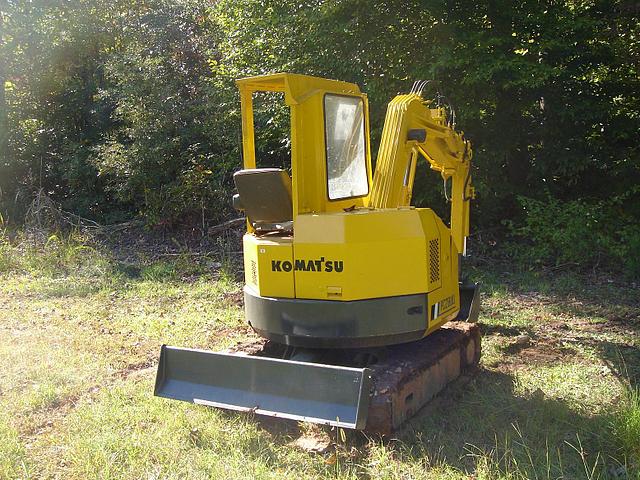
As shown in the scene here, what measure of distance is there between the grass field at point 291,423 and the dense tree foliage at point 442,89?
6.58 feet

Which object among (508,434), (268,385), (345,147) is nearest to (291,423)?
(268,385)

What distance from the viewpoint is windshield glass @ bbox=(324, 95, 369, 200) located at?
468cm

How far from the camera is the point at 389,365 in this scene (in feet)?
14.9

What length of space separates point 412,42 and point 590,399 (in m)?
6.33

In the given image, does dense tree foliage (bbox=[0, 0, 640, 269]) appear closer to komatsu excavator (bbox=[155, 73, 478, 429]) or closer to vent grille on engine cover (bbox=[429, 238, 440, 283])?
komatsu excavator (bbox=[155, 73, 478, 429])

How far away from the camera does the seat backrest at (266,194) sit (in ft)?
15.0

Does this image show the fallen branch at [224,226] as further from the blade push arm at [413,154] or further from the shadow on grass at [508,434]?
the shadow on grass at [508,434]

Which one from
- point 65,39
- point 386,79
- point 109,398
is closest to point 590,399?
A: point 109,398

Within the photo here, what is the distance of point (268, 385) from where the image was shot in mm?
4465

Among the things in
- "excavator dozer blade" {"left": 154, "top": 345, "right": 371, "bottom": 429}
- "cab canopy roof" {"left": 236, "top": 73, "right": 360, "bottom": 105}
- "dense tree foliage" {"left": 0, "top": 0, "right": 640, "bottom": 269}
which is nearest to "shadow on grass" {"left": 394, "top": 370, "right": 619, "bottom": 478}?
"excavator dozer blade" {"left": 154, "top": 345, "right": 371, "bottom": 429}

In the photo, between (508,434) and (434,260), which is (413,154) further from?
(508,434)

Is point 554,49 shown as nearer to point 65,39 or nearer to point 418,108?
point 418,108

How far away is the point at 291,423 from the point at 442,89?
6211mm

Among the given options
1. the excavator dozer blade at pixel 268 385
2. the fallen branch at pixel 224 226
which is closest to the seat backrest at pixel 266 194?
the excavator dozer blade at pixel 268 385
